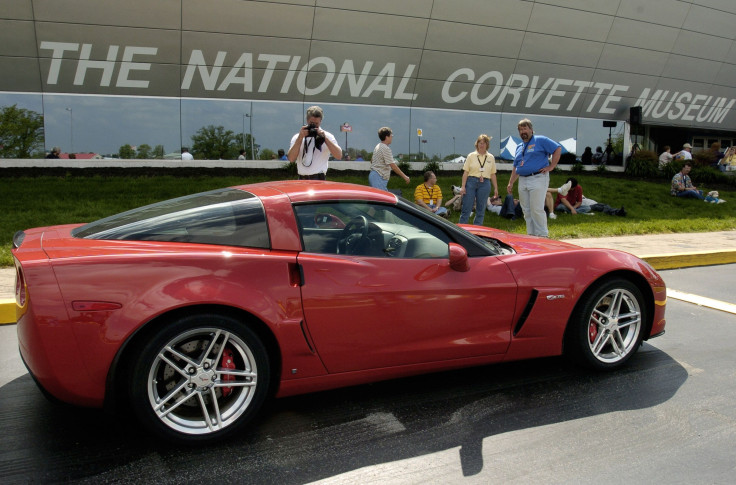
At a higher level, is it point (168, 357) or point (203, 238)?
point (203, 238)

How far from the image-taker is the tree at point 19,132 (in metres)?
14.2

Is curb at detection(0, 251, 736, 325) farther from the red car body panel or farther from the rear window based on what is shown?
the rear window

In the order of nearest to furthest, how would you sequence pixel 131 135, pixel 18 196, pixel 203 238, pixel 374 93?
pixel 203 238, pixel 18 196, pixel 131 135, pixel 374 93

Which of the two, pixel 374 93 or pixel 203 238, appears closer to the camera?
pixel 203 238

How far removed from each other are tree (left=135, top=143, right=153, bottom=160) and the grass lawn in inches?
63.5

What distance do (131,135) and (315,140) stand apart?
977 centimetres

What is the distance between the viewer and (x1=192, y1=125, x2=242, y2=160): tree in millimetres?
15742

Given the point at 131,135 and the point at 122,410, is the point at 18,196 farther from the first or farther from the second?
the point at 122,410

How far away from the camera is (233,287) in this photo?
9.15 feet

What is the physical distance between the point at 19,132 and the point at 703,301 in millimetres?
14818

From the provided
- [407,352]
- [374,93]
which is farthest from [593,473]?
[374,93]

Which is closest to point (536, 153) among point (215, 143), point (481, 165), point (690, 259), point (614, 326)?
point (481, 165)

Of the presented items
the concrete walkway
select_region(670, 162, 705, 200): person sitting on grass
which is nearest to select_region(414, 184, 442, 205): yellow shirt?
the concrete walkway

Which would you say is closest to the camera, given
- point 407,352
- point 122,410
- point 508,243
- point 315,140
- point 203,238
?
point 122,410
